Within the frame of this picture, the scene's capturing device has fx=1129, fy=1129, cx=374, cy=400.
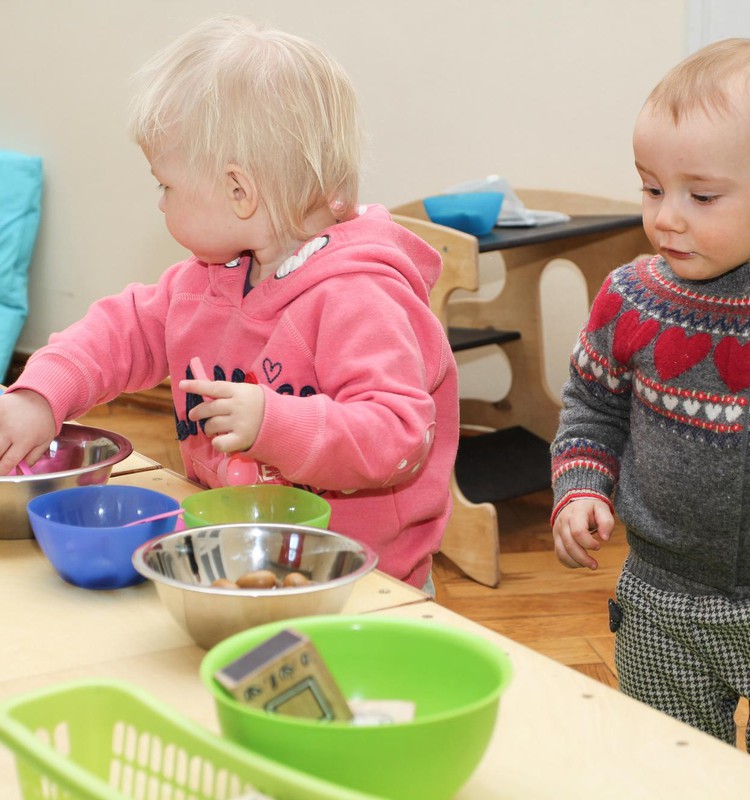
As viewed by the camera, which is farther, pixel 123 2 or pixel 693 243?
pixel 123 2

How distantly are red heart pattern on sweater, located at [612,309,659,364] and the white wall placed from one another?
140 cm

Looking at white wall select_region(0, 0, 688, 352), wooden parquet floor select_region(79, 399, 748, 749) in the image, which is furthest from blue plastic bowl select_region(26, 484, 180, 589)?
white wall select_region(0, 0, 688, 352)

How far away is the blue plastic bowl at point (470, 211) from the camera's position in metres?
1.88

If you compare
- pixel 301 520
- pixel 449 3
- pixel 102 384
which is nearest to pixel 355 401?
pixel 301 520

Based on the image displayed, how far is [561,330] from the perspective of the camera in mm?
2414

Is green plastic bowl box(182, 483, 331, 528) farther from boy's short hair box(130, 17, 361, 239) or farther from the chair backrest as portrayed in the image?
the chair backrest

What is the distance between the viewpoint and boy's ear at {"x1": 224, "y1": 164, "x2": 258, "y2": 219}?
0.93 m

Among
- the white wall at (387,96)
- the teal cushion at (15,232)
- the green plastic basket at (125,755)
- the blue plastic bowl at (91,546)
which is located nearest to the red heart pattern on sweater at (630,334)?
the blue plastic bowl at (91,546)

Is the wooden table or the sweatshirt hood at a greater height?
the sweatshirt hood

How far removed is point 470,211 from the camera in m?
1.88

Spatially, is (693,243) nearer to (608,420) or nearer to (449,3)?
(608,420)

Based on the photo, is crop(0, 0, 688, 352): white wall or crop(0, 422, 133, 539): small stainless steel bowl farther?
crop(0, 0, 688, 352): white wall

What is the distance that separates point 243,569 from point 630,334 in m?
0.41

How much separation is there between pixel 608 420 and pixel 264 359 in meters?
0.31
